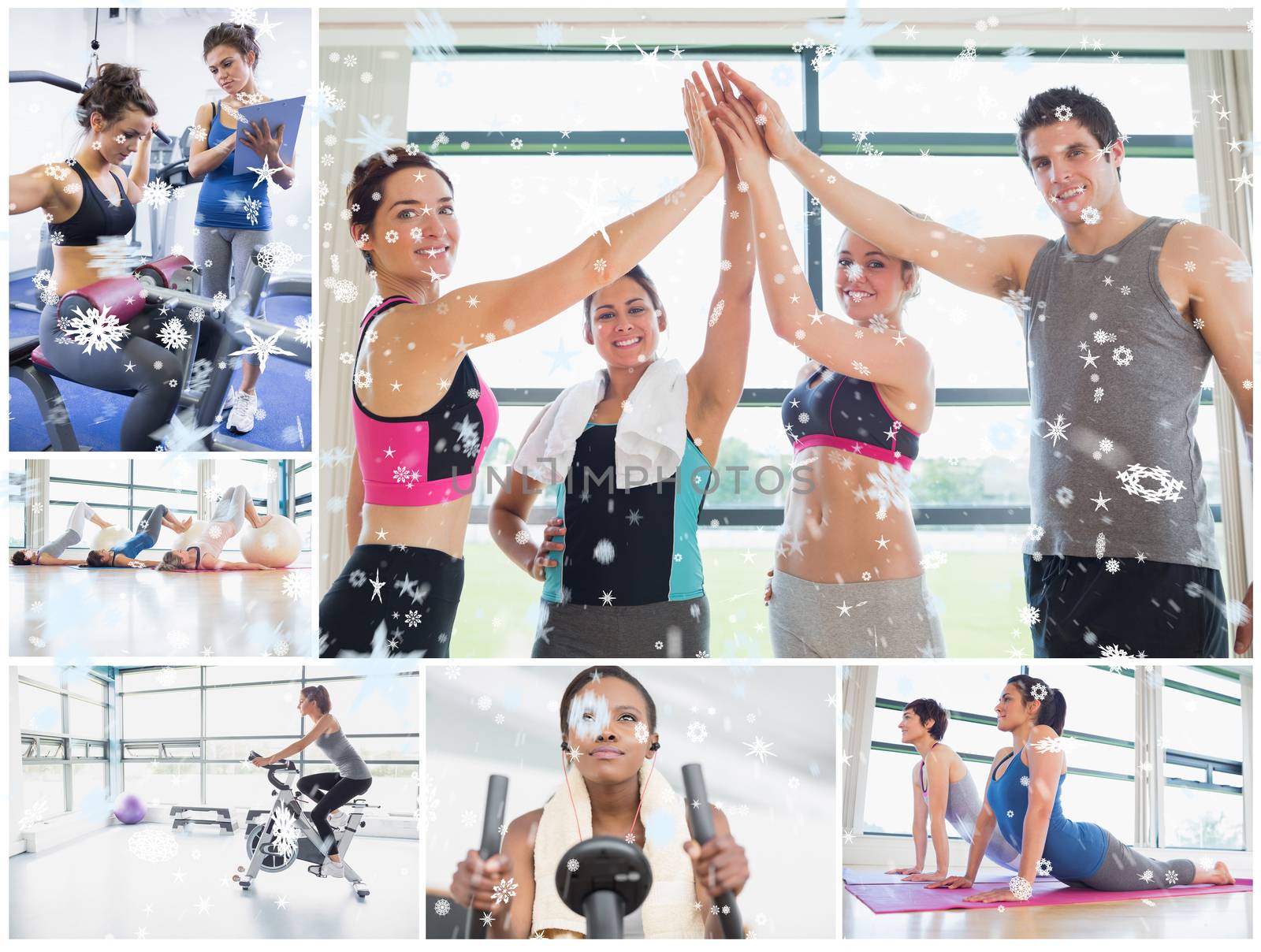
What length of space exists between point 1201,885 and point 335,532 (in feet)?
6.92

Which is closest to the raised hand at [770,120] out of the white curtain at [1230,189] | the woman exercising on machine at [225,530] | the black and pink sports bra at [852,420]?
the black and pink sports bra at [852,420]

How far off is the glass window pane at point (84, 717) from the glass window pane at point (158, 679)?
0.24 feet

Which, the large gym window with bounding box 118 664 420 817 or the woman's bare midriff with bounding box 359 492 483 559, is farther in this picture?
the large gym window with bounding box 118 664 420 817

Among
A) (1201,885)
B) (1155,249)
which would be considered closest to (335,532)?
(1155,249)

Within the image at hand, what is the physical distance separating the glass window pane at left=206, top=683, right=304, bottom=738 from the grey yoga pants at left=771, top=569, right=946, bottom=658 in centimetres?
110

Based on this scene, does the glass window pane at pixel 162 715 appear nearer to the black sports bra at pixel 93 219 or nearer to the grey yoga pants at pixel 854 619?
the black sports bra at pixel 93 219

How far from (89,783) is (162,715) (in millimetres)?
223

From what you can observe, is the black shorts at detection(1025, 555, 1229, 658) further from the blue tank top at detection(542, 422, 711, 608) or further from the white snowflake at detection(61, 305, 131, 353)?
the white snowflake at detection(61, 305, 131, 353)

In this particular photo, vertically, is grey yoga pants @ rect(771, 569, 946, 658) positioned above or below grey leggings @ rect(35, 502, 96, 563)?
below

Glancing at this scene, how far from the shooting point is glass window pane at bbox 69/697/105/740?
2.21 metres

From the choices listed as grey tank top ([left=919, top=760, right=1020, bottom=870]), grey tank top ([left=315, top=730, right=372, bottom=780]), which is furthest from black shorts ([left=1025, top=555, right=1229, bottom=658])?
grey tank top ([left=315, top=730, right=372, bottom=780])

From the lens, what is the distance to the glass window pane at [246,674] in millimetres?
2205

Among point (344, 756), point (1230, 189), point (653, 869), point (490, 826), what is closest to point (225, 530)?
point (344, 756)

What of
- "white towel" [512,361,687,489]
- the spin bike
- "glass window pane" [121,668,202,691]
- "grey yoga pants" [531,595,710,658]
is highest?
"white towel" [512,361,687,489]
